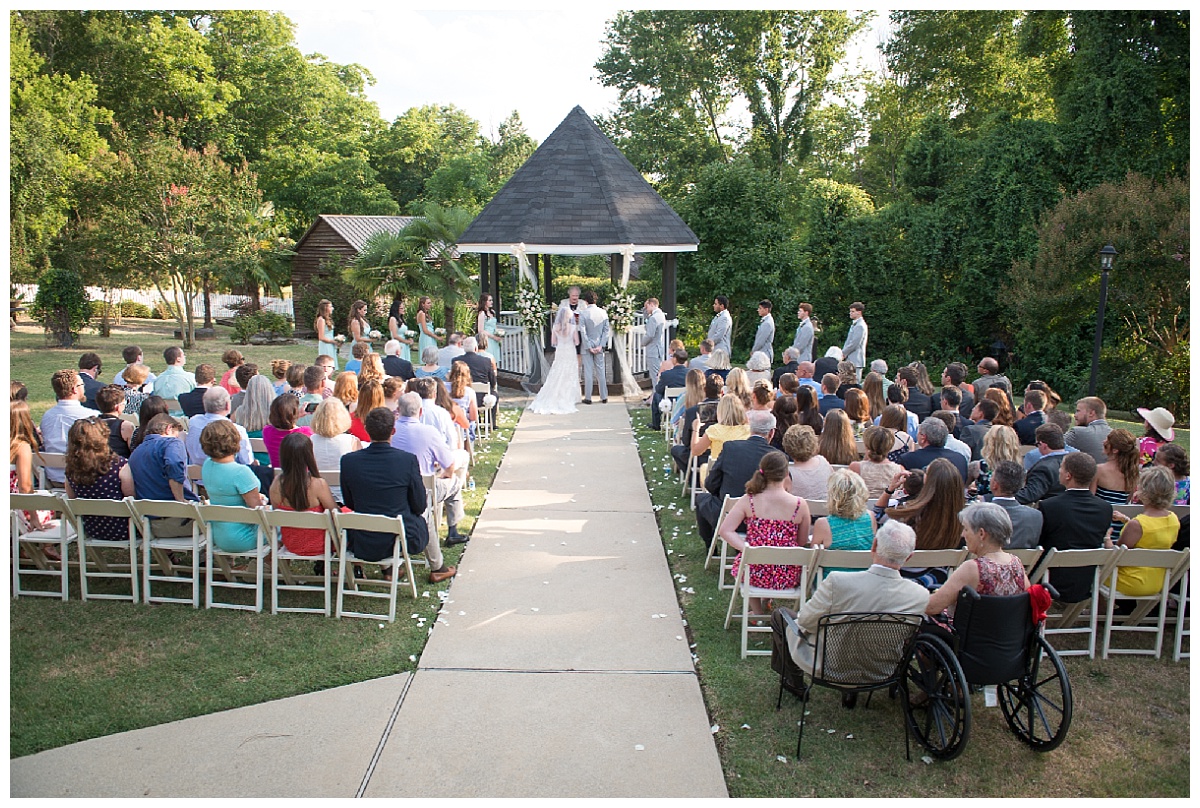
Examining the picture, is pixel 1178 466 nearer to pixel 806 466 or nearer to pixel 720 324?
pixel 806 466


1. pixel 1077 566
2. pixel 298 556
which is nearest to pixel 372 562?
pixel 298 556

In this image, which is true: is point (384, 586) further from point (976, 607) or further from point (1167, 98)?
point (1167, 98)

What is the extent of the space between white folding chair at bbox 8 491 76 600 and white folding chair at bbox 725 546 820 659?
4.98 m

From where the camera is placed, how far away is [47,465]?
786 cm

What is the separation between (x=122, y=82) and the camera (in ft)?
128

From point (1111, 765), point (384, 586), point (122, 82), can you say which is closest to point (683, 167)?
point (122, 82)

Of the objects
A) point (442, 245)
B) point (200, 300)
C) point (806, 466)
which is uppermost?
point (442, 245)

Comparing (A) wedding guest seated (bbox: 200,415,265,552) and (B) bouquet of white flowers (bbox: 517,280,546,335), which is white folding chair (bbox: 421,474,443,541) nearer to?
(A) wedding guest seated (bbox: 200,415,265,552)

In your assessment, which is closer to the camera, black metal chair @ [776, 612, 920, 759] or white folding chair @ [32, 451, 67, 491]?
black metal chair @ [776, 612, 920, 759]

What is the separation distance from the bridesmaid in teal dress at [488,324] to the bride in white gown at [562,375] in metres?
1.41

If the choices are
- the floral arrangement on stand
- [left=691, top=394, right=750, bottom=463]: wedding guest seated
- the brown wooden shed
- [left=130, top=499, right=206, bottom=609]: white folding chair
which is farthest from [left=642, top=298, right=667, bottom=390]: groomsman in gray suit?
the brown wooden shed

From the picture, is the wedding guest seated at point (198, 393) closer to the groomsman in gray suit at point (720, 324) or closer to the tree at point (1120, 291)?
the groomsman in gray suit at point (720, 324)

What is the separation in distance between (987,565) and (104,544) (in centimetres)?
620

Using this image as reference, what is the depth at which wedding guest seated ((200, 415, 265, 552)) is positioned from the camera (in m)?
6.62
